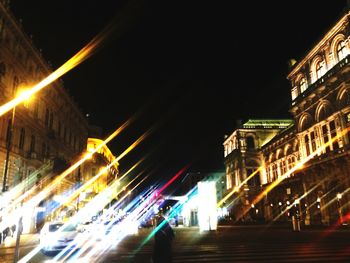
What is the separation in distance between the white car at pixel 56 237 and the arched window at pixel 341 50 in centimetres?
2995

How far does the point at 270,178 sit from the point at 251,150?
983 centimetres

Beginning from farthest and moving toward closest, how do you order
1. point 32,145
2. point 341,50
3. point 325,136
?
point 325,136 < point 32,145 < point 341,50

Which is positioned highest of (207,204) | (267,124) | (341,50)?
(267,124)

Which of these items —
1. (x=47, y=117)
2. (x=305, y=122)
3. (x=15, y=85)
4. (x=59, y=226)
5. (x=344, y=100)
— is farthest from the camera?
(x=305, y=122)

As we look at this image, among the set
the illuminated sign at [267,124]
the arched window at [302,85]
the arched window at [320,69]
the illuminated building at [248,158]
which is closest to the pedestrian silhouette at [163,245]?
the arched window at [320,69]

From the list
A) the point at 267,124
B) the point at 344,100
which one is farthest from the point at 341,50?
the point at 267,124

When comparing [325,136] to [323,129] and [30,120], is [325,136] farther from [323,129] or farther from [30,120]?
[30,120]

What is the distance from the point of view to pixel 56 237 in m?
16.3

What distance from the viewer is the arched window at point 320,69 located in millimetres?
37562

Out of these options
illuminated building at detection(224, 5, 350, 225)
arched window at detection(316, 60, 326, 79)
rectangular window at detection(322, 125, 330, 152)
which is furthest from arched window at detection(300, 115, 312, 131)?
arched window at detection(316, 60, 326, 79)

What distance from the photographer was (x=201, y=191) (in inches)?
1180

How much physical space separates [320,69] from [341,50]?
463 cm

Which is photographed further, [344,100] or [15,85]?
[344,100]

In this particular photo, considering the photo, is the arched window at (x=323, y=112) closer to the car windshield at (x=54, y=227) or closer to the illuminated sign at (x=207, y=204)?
the illuminated sign at (x=207, y=204)
